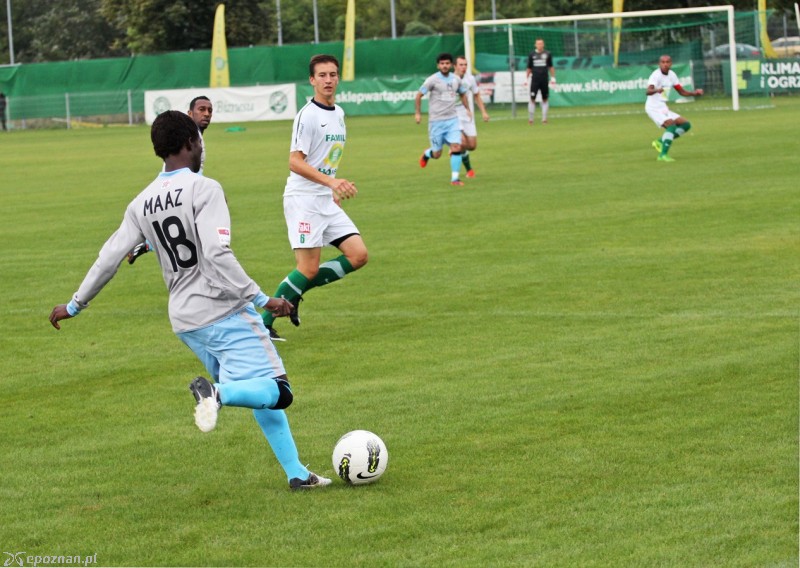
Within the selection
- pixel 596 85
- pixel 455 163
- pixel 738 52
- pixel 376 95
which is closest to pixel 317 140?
pixel 455 163

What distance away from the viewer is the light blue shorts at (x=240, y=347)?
6172mm

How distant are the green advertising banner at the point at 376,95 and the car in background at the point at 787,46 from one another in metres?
12.8

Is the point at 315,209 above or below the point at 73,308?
above

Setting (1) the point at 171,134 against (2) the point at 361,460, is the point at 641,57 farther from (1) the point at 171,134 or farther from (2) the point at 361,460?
(1) the point at 171,134

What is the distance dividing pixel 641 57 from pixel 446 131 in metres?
21.7

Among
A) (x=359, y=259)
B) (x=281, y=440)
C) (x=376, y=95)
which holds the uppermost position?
(x=376, y=95)

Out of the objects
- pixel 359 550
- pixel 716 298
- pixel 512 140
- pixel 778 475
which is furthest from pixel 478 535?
pixel 512 140

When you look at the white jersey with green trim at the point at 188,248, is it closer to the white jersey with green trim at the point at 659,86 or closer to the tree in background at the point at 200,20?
the white jersey with green trim at the point at 659,86

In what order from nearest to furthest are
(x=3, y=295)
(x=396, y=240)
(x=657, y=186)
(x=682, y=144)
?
(x=3, y=295)
(x=396, y=240)
(x=657, y=186)
(x=682, y=144)

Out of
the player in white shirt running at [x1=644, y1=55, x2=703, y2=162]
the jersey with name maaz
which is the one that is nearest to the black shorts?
the player in white shirt running at [x1=644, y1=55, x2=703, y2=162]

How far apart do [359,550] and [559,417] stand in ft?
7.88

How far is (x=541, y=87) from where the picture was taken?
37750mm

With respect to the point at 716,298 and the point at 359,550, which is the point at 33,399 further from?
the point at 716,298

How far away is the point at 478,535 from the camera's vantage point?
18.4ft
